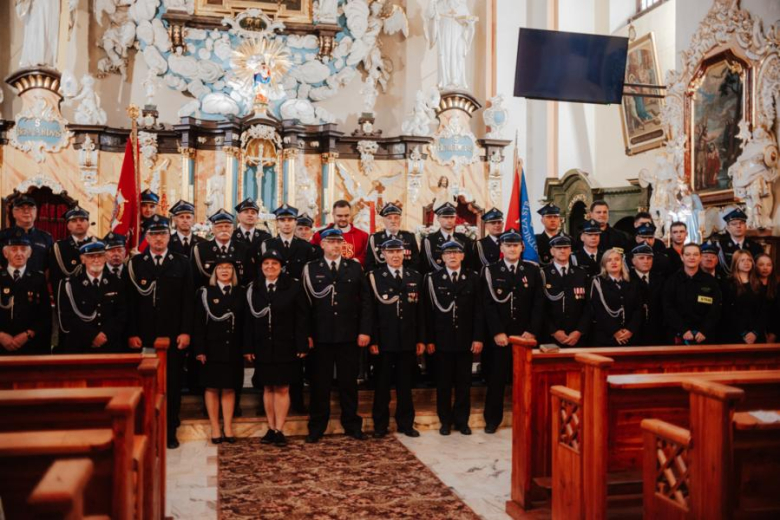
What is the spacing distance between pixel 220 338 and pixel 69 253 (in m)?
1.60

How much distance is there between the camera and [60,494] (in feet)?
4.86

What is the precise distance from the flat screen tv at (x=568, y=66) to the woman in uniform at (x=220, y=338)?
521 cm

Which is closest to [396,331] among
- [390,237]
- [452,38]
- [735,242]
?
[390,237]

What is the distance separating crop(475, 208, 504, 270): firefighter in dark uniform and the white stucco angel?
27.9 ft

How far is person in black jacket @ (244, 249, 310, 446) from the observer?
5.34 metres

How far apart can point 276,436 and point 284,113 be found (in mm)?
8230

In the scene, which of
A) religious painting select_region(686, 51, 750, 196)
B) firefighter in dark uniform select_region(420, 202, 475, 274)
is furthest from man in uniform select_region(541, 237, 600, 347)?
religious painting select_region(686, 51, 750, 196)

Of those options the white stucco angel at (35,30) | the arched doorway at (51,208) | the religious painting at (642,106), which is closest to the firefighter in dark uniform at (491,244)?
the religious painting at (642,106)

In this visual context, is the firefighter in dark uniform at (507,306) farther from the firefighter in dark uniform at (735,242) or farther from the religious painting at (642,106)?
the religious painting at (642,106)

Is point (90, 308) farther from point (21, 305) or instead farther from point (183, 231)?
point (183, 231)

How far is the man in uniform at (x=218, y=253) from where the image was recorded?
586cm

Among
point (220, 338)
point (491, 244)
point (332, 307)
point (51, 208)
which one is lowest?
point (220, 338)

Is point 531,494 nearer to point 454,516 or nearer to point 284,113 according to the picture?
point 454,516

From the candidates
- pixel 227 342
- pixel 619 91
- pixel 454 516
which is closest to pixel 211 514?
pixel 454 516
